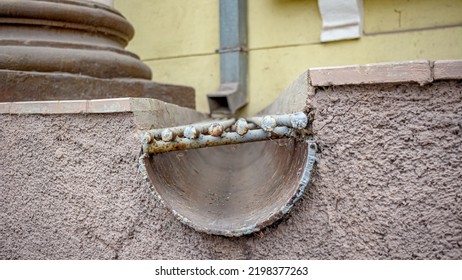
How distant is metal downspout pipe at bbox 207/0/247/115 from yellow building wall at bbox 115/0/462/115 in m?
0.07

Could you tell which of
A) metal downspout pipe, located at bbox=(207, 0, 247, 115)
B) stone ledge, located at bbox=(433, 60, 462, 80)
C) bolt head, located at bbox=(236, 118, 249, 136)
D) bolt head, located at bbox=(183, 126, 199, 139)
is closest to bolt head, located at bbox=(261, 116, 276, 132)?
bolt head, located at bbox=(236, 118, 249, 136)

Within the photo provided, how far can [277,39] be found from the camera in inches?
93.6

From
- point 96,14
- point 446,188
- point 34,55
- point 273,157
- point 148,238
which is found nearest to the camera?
point 446,188

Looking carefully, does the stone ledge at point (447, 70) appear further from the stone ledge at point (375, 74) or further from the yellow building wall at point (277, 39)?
the yellow building wall at point (277, 39)

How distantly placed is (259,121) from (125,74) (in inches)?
32.6

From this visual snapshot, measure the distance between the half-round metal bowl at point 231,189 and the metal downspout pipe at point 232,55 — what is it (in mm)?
1118

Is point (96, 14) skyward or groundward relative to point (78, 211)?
skyward

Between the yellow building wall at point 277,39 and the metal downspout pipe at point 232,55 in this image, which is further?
the metal downspout pipe at point 232,55

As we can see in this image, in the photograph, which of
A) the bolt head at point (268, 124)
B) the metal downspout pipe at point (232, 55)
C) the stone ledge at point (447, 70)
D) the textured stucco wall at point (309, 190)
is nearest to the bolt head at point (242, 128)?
the bolt head at point (268, 124)

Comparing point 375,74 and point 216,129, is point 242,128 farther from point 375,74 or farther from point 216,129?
point 375,74

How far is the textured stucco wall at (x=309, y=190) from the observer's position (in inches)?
27.2

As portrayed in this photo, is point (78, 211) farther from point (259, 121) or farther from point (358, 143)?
point (358, 143)

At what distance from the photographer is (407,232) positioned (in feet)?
2.35

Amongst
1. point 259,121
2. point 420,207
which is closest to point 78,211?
point 259,121
